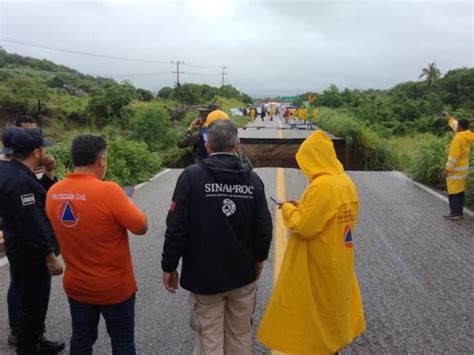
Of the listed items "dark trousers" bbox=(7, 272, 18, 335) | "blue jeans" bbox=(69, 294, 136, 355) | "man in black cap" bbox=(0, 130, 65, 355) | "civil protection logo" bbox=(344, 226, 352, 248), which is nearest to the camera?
"blue jeans" bbox=(69, 294, 136, 355)

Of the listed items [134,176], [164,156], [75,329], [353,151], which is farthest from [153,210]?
[353,151]

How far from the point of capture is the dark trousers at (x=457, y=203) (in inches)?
292

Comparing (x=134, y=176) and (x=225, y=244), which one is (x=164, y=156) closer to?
(x=134, y=176)

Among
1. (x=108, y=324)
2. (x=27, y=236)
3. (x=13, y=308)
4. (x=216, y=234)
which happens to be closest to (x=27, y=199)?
(x=27, y=236)

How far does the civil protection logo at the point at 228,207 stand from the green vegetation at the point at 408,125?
750 cm

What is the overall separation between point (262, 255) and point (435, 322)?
2179mm

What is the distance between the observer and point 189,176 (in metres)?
2.63

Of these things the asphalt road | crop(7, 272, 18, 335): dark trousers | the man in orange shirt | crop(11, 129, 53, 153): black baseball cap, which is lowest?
the asphalt road

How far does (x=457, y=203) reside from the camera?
24.5ft

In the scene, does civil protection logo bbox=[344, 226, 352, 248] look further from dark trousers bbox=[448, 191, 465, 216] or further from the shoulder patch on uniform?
dark trousers bbox=[448, 191, 465, 216]

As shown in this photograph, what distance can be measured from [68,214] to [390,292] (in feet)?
11.6

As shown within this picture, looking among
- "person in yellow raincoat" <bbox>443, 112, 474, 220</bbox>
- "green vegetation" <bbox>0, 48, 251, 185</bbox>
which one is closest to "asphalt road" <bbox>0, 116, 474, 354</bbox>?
"person in yellow raincoat" <bbox>443, 112, 474, 220</bbox>

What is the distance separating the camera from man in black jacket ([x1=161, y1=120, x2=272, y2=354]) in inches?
103

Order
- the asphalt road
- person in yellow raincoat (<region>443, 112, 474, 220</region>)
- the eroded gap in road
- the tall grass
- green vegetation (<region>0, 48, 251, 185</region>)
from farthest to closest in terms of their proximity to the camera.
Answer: the eroded gap in road
the tall grass
green vegetation (<region>0, 48, 251, 185</region>)
person in yellow raincoat (<region>443, 112, 474, 220</region>)
the asphalt road
